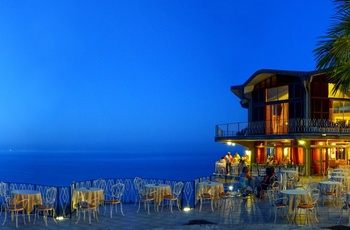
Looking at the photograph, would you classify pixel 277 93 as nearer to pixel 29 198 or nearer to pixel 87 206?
pixel 87 206

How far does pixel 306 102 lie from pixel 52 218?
17.2m

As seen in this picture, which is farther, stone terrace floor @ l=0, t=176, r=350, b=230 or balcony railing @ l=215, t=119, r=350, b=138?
balcony railing @ l=215, t=119, r=350, b=138

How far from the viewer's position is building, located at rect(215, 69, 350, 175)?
2461 centimetres

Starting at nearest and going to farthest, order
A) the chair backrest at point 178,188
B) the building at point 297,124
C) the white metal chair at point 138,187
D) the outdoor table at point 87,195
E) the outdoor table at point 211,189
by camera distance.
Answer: the outdoor table at point 87,195 → the chair backrest at point 178,188 → the white metal chair at point 138,187 → the outdoor table at point 211,189 → the building at point 297,124

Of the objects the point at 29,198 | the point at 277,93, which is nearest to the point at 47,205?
the point at 29,198

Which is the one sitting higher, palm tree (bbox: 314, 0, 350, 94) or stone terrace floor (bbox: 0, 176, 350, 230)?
palm tree (bbox: 314, 0, 350, 94)

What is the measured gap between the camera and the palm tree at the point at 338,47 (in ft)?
24.7

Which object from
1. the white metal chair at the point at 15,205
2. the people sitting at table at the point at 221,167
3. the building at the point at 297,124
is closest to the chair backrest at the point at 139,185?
the white metal chair at the point at 15,205

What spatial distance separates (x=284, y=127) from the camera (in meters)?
26.1

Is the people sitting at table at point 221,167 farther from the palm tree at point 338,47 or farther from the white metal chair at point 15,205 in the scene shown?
the palm tree at point 338,47

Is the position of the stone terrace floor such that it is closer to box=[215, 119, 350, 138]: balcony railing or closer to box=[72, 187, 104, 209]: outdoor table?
box=[72, 187, 104, 209]: outdoor table

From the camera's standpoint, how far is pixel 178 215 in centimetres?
1308

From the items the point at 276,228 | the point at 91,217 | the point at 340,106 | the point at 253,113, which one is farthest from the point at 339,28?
the point at 253,113

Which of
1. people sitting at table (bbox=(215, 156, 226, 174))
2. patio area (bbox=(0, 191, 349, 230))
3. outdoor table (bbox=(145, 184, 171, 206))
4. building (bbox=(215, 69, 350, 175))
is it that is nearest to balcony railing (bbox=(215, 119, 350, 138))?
building (bbox=(215, 69, 350, 175))
